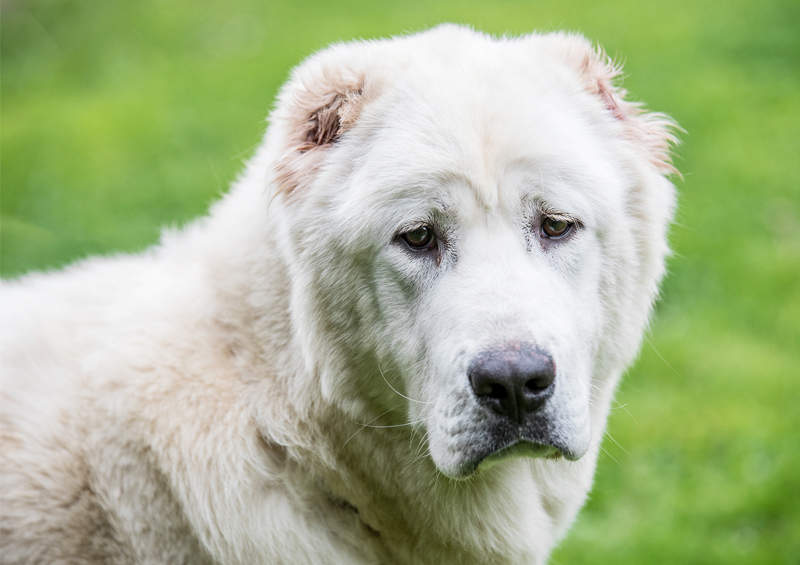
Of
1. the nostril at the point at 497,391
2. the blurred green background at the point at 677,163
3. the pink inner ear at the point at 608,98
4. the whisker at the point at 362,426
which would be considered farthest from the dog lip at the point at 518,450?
the blurred green background at the point at 677,163

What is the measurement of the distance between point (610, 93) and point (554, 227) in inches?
20.9

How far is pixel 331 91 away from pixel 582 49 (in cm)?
84

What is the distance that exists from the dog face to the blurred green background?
219 centimetres

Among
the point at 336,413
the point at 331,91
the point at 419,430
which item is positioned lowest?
the point at 419,430

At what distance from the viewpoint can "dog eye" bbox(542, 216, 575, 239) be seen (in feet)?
Answer: 9.27

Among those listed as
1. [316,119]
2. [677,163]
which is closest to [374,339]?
[316,119]

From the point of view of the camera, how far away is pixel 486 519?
299cm

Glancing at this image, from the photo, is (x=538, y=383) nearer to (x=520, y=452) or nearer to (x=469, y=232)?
(x=520, y=452)

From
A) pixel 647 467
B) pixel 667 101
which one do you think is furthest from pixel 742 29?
pixel 647 467

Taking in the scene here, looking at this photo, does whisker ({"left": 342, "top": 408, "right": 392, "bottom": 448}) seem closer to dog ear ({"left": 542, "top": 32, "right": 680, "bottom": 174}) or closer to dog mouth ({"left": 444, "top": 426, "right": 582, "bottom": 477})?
dog mouth ({"left": 444, "top": 426, "right": 582, "bottom": 477})

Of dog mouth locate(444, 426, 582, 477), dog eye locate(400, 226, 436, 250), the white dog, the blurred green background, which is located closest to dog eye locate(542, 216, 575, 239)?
the white dog

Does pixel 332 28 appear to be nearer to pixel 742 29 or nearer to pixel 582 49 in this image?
pixel 742 29

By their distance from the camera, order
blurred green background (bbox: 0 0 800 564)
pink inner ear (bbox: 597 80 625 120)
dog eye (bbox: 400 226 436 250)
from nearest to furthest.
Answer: dog eye (bbox: 400 226 436 250) → pink inner ear (bbox: 597 80 625 120) → blurred green background (bbox: 0 0 800 564)

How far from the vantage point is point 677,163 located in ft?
26.4
